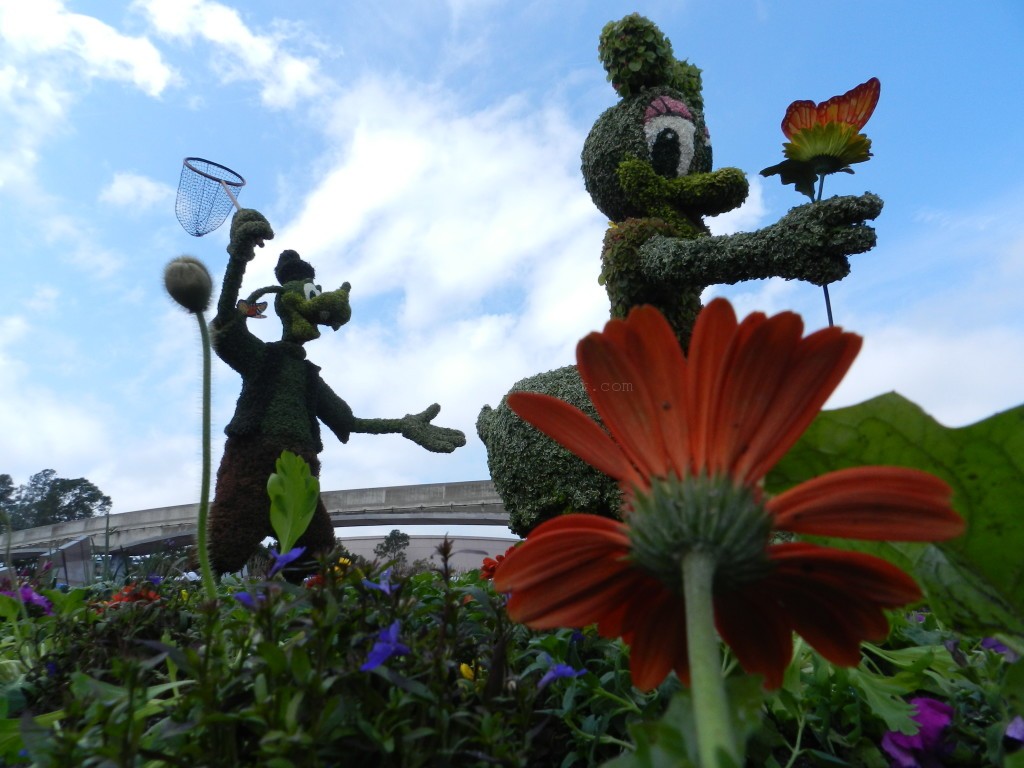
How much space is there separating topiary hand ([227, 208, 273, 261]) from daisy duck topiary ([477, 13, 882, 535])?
190 cm

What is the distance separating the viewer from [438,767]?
23.3 inches

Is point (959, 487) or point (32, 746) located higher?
point (959, 487)

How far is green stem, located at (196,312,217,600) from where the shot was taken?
1.00 m

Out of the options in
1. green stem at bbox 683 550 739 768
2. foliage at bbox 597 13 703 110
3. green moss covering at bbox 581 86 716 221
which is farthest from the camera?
foliage at bbox 597 13 703 110

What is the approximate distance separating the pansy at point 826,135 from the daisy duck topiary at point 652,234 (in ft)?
2.61

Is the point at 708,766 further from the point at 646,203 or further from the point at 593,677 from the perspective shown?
the point at 646,203

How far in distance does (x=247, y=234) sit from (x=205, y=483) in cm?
389

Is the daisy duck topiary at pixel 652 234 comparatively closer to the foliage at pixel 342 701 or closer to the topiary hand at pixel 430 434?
the topiary hand at pixel 430 434

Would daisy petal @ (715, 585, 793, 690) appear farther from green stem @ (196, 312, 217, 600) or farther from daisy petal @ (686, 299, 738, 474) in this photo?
green stem @ (196, 312, 217, 600)

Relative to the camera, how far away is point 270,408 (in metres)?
5.04

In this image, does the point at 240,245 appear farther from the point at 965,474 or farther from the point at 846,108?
the point at 965,474

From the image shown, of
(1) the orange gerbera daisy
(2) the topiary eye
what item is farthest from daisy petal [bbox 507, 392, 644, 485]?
A: (2) the topiary eye

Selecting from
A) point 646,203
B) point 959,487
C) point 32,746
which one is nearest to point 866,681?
point 959,487

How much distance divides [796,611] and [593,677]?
38 cm
